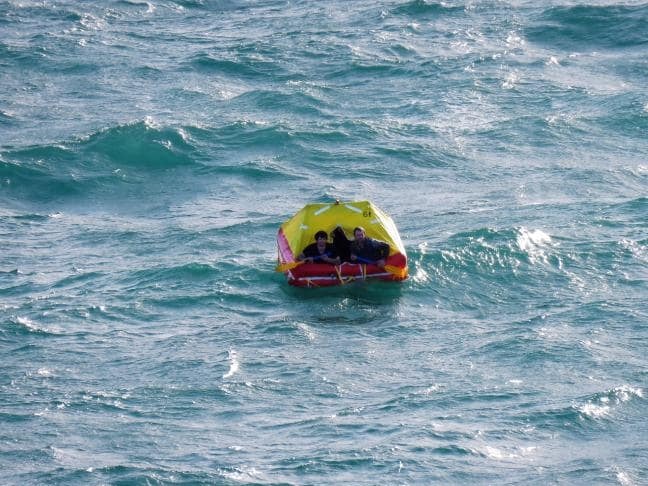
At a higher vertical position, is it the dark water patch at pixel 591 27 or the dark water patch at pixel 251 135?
the dark water patch at pixel 591 27

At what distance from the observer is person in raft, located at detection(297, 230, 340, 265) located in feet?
71.6

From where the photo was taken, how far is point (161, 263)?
23.5 meters

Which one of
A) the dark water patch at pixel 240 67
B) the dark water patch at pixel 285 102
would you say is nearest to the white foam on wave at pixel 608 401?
the dark water patch at pixel 285 102

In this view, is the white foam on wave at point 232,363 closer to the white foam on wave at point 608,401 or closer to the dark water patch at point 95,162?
the white foam on wave at point 608,401

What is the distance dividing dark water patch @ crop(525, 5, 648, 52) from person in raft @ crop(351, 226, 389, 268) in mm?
16690

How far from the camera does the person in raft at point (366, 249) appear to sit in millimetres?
21766

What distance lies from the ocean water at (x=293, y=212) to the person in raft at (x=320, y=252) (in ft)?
1.70

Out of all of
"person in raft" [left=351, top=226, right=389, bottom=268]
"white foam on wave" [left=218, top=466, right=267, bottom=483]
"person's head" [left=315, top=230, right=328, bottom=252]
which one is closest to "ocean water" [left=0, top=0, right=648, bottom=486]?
"white foam on wave" [left=218, top=466, right=267, bottom=483]

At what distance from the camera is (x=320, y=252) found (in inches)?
865

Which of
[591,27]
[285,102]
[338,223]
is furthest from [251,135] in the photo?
[591,27]

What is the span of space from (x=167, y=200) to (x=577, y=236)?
28.4ft

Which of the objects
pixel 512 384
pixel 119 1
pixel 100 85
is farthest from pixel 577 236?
pixel 119 1

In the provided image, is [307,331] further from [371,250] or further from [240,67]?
[240,67]

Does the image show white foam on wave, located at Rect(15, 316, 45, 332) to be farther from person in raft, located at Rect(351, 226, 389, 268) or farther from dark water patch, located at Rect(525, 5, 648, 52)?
dark water patch, located at Rect(525, 5, 648, 52)
